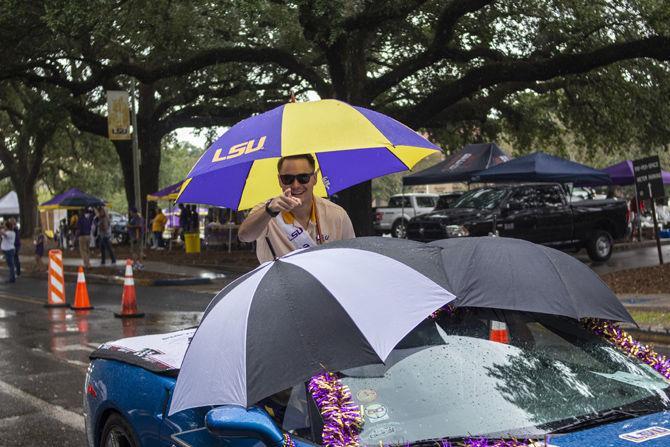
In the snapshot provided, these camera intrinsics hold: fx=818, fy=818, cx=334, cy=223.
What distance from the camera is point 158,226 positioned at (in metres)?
34.2

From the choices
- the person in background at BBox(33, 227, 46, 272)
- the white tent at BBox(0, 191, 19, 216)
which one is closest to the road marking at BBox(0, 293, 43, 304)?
the person in background at BBox(33, 227, 46, 272)

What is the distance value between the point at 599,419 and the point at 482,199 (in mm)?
17415

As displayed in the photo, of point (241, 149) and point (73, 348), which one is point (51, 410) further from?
point (241, 149)

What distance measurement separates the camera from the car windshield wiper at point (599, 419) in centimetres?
299

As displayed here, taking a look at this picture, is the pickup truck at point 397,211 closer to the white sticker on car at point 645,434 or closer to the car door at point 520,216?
the car door at point 520,216

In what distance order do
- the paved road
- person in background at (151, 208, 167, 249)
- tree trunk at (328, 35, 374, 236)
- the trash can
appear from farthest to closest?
person in background at (151, 208, 167, 249), the trash can, tree trunk at (328, 35, 374, 236), the paved road

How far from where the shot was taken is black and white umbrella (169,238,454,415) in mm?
2898

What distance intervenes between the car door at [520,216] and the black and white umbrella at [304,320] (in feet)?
53.5

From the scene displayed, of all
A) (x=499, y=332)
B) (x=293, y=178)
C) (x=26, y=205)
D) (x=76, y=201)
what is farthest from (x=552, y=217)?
(x=26, y=205)

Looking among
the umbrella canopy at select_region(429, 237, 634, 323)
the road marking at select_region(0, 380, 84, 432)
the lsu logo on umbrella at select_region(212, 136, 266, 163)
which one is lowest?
the road marking at select_region(0, 380, 84, 432)

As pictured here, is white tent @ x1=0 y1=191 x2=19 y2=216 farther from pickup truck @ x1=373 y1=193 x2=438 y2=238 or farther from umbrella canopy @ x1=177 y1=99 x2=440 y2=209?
umbrella canopy @ x1=177 y1=99 x2=440 y2=209

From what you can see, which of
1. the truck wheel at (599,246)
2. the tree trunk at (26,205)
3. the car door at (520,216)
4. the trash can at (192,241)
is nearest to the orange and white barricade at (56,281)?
the car door at (520,216)

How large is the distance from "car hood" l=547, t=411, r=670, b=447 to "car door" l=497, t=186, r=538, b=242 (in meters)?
16.3

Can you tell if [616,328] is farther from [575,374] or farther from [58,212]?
[58,212]
